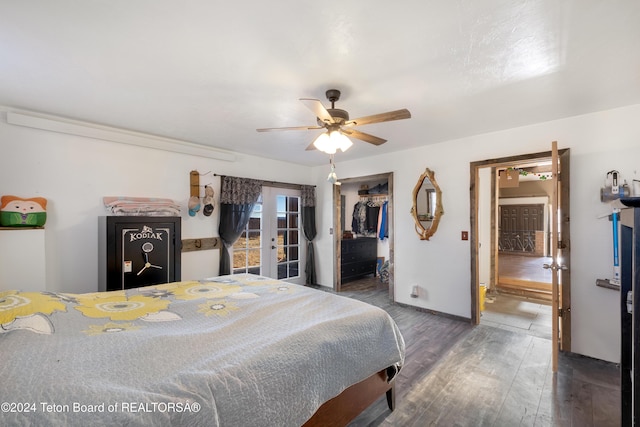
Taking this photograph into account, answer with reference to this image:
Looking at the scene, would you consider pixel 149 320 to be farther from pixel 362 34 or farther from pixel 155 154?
pixel 155 154

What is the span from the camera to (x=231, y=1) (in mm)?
1361

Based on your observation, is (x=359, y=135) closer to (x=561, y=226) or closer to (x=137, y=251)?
(x=561, y=226)

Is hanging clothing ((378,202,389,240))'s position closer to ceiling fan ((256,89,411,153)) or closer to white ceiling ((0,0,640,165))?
white ceiling ((0,0,640,165))

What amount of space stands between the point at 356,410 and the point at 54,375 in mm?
1467

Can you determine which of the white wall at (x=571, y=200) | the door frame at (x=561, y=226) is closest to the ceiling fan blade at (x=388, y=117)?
the white wall at (x=571, y=200)

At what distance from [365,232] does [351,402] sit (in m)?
4.95

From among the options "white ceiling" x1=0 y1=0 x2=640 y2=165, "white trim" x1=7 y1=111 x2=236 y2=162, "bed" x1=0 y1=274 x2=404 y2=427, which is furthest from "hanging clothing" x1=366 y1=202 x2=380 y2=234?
"bed" x1=0 y1=274 x2=404 y2=427

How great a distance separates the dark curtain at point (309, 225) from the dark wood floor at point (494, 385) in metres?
2.39

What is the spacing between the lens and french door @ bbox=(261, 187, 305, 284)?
478 centimetres

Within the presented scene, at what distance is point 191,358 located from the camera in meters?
1.15

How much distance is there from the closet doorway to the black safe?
2.73 m

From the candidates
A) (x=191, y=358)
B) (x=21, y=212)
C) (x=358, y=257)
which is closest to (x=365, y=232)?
(x=358, y=257)

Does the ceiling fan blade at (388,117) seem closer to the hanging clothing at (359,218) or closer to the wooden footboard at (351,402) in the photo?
the wooden footboard at (351,402)

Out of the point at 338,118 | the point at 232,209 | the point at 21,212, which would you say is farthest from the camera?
the point at 232,209
